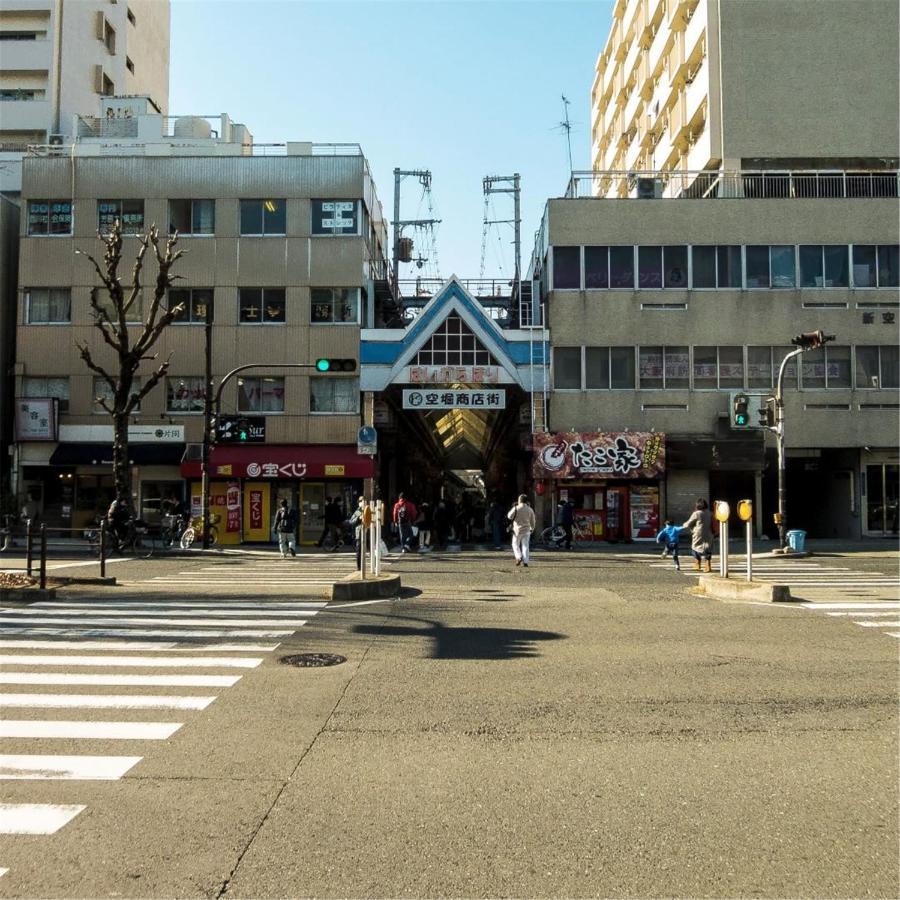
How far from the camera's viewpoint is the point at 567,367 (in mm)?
33000

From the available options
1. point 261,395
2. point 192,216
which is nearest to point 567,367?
point 261,395

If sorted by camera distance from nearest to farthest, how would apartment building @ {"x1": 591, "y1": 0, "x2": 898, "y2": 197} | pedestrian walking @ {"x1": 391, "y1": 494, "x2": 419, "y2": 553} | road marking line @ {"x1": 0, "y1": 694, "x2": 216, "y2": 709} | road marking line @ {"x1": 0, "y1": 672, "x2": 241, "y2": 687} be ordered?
1. road marking line @ {"x1": 0, "y1": 694, "x2": 216, "y2": 709}
2. road marking line @ {"x1": 0, "y1": 672, "x2": 241, "y2": 687}
3. pedestrian walking @ {"x1": 391, "y1": 494, "x2": 419, "y2": 553}
4. apartment building @ {"x1": 591, "y1": 0, "x2": 898, "y2": 197}

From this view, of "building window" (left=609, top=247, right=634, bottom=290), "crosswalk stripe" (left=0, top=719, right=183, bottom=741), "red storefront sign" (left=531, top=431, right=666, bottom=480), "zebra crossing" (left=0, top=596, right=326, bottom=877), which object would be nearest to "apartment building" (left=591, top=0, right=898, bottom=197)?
"building window" (left=609, top=247, right=634, bottom=290)

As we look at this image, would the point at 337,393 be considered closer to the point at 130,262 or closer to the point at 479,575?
the point at 130,262

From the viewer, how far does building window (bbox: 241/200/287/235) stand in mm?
34188

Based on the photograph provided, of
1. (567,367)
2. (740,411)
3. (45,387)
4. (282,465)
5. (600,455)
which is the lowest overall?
(282,465)

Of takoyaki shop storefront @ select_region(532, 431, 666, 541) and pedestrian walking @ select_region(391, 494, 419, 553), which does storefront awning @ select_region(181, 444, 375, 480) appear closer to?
pedestrian walking @ select_region(391, 494, 419, 553)

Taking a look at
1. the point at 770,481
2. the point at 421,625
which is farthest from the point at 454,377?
the point at 421,625

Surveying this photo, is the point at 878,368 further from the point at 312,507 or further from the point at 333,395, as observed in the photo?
the point at 312,507

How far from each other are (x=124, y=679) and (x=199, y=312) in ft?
90.1

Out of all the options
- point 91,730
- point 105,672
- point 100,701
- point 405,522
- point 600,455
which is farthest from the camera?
point 600,455

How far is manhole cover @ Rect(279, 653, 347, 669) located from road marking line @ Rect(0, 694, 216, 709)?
153cm

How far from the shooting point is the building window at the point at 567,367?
32906 mm

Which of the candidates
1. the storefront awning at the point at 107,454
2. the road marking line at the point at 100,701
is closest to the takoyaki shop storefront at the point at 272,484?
the storefront awning at the point at 107,454
